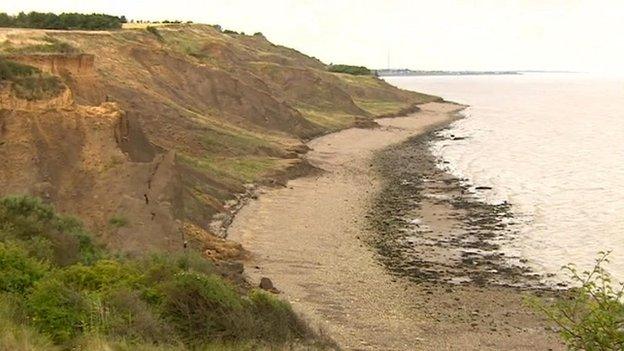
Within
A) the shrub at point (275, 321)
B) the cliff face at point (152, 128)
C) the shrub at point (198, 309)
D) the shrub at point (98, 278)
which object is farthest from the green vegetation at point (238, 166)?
the shrub at point (198, 309)

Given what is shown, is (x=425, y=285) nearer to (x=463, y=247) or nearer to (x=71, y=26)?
(x=463, y=247)

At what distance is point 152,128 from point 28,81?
63.7 ft

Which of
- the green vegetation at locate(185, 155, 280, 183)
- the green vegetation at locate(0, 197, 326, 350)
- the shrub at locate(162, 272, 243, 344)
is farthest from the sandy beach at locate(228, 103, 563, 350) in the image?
the shrub at locate(162, 272, 243, 344)

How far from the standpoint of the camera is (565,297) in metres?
23.1

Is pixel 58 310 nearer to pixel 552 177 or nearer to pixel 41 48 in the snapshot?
pixel 41 48

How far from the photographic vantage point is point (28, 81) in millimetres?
25594

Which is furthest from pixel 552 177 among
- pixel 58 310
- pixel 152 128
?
pixel 58 310

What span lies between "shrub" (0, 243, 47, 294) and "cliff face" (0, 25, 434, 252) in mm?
8017

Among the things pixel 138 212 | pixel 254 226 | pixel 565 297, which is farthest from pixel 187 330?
pixel 254 226

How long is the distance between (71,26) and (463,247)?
50302mm

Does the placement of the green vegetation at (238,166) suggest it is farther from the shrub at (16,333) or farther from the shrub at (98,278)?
the shrub at (16,333)

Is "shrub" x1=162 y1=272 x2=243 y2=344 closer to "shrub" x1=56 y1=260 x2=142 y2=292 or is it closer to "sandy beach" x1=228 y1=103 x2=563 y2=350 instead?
"shrub" x1=56 y1=260 x2=142 y2=292

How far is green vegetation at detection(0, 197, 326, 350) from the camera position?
35.2ft

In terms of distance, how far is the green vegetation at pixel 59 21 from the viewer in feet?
204
